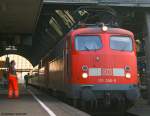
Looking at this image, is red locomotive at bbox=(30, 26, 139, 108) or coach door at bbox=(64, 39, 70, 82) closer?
red locomotive at bbox=(30, 26, 139, 108)

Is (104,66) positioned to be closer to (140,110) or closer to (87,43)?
(87,43)

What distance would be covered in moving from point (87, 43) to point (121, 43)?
1264 mm

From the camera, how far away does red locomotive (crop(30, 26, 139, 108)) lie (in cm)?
1830

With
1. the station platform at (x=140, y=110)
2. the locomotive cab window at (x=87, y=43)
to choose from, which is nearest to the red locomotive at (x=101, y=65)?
the locomotive cab window at (x=87, y=43)

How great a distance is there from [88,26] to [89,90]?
3.06 metres

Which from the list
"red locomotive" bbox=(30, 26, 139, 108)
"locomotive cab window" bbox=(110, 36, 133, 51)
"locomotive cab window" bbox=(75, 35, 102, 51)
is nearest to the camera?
"red locomotive" bbox=(30, 26, 139, 108)

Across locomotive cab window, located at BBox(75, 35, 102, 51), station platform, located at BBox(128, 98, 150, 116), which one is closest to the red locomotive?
locomotive cab window, located at BBox(75, 35, 102, 51)

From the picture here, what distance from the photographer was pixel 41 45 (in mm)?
55844

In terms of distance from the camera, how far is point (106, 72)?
18453mm

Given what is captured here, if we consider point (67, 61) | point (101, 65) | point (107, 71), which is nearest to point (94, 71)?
point (101, 65)

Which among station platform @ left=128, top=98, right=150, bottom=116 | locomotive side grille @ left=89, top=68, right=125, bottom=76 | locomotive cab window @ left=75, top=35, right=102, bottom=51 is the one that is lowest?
station platform @ left=128, top=98, right=150, bottom=116

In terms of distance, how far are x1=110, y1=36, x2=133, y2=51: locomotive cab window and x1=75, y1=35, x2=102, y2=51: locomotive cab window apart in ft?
1.59

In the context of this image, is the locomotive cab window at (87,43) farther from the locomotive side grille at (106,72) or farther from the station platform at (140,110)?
the station platform at (140,110)

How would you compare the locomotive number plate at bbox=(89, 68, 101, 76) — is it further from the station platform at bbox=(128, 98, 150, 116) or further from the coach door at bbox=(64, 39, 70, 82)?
the station platform at bbox=(128, 98, 150, 116)
